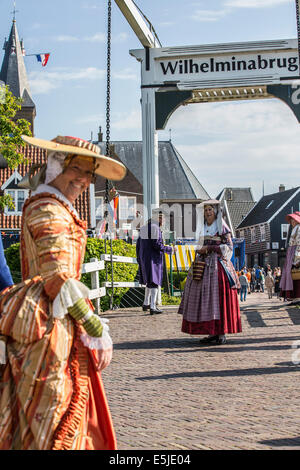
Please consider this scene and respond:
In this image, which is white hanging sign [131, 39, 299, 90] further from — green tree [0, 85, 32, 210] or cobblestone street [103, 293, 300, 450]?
green tree [0, 85, 32, 210]

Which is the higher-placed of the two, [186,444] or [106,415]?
[106,415]

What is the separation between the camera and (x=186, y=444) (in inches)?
169

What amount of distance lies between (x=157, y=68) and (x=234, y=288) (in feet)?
25.9

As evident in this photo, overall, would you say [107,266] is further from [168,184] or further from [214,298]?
[168,184]

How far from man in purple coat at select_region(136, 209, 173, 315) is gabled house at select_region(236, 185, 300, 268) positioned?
173 feet

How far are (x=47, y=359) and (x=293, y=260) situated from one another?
28.9ft

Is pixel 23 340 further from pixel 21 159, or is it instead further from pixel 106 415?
pixel 21 159

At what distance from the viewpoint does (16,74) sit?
58.9m

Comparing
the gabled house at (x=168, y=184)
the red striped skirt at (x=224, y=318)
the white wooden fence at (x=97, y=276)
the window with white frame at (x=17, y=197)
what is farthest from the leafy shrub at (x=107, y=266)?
the gabled house at (x=168, y=184)

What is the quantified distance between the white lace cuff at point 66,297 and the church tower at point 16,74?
57139mm

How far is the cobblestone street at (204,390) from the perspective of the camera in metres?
4.49

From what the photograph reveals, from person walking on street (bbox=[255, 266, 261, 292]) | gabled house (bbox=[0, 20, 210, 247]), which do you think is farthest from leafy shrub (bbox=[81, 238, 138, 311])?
gabled house (bbox=[0, 20, 210, 247])

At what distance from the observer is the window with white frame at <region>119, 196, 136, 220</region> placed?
198 feet

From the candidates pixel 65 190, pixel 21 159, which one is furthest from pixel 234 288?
pixel 21 159
